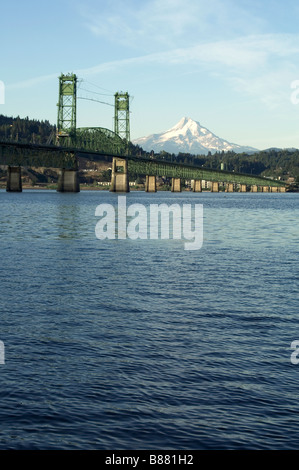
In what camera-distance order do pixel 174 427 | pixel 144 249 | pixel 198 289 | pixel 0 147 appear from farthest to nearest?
pixel 0 147, pixel 144 249, pixel 198 289, pixel 174 427

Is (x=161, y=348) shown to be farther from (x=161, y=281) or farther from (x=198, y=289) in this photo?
(x=161, y=281)

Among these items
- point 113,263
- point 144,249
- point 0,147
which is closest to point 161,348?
point 113,263

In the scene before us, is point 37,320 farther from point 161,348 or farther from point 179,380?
point 179,380

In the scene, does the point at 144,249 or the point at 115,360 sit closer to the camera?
the point at 115,360

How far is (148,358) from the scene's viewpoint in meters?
18.0

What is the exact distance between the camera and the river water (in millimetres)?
13117

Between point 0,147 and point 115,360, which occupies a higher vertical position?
point 0,147

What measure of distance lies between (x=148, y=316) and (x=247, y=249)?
92.0 ft

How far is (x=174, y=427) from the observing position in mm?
13234

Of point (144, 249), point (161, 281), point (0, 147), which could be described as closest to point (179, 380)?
point (161, 281)

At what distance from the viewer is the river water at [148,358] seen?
43.0ft
